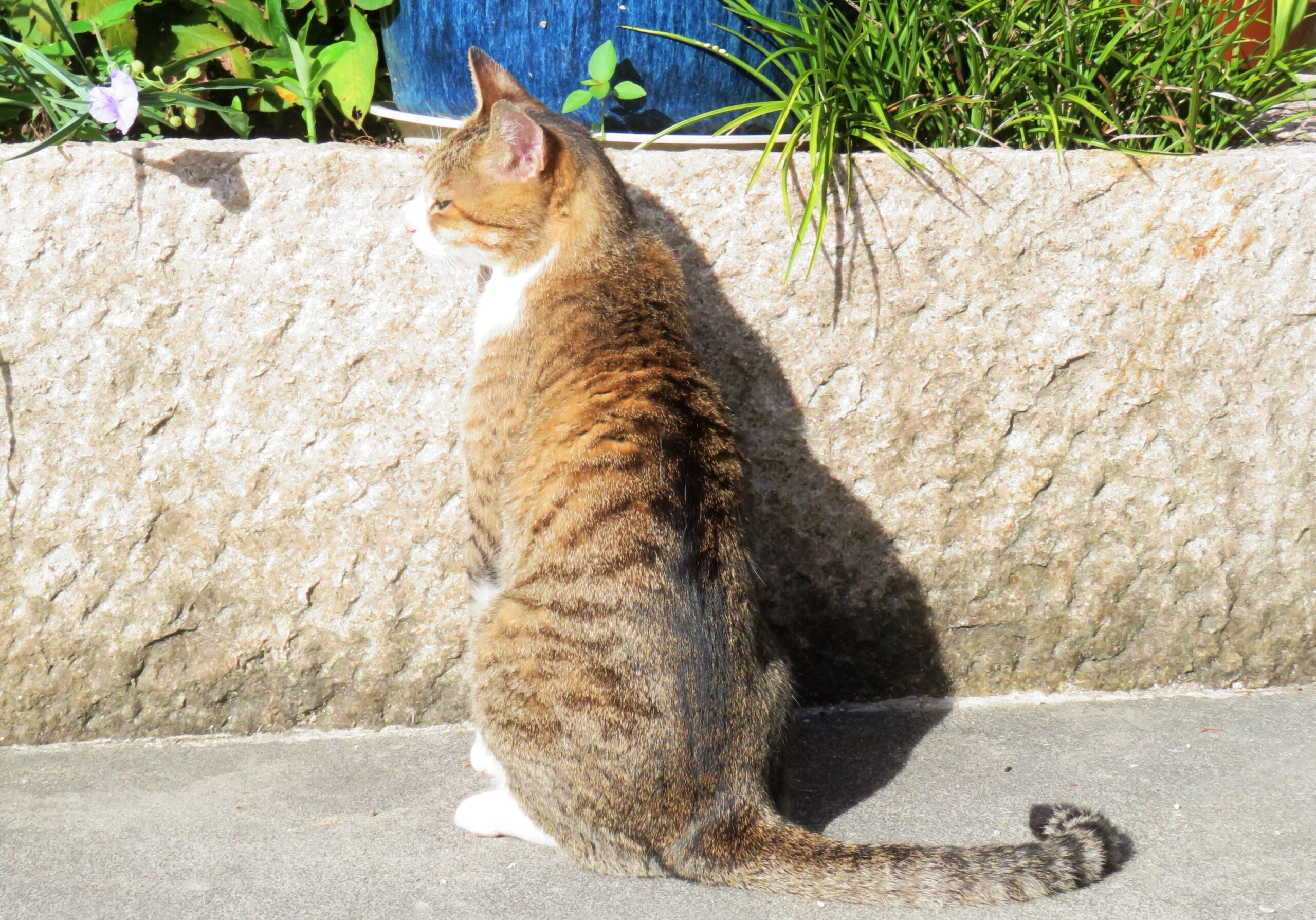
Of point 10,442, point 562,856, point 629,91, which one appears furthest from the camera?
point 629,91

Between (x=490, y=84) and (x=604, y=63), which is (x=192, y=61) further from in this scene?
(x=604, y=63)

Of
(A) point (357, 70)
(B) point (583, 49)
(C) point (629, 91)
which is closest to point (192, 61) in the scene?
(A) point (357, 70)

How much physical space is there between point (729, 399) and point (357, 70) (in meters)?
1.50

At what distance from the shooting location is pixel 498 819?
8.45 feet

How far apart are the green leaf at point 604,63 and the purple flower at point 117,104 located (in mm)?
1129

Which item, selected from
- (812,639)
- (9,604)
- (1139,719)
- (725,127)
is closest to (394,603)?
(9,604)

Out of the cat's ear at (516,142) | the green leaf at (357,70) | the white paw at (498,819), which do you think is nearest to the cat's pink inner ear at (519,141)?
the cat's ear at (516,142)

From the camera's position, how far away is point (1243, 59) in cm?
328

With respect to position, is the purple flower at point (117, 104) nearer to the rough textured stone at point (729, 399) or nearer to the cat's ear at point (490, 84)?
the rough textured stone at point (729, 399)

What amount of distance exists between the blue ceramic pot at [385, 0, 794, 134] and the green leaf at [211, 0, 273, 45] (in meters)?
0.45

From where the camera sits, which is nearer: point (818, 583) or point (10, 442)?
point (10, 442)

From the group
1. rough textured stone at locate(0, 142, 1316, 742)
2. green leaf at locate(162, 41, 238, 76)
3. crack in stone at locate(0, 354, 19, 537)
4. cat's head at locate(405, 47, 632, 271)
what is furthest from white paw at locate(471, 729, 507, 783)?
green leaf at locate(162, 41, 238, 76)

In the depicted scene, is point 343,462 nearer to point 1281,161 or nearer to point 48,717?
point 48,717

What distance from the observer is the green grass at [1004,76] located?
117 inches
